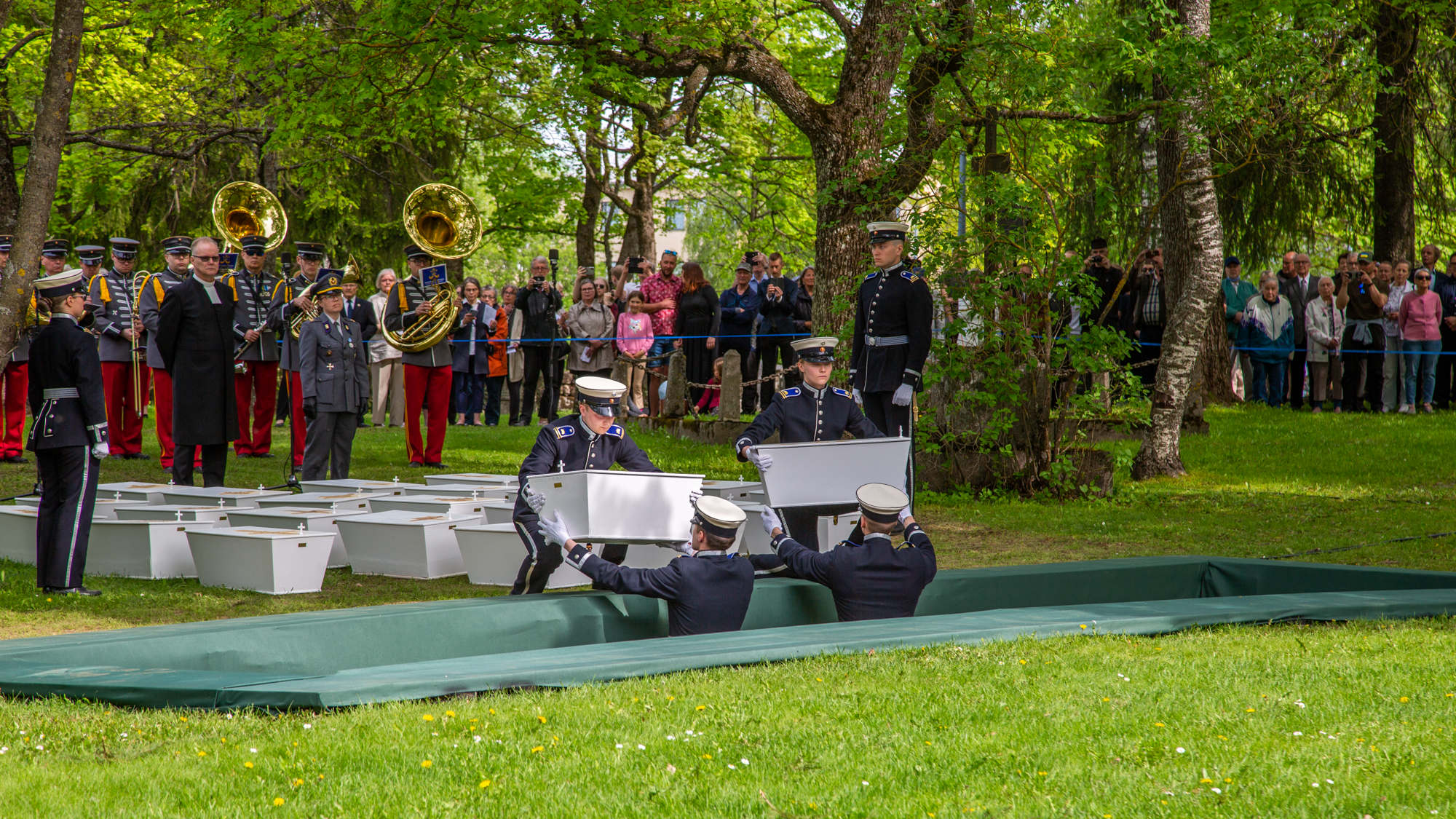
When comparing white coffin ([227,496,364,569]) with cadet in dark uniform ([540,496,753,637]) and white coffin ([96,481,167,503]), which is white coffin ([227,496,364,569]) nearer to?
white coffin ([96,481,167,503])

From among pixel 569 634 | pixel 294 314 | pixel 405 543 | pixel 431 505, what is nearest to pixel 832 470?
pixel 569 634

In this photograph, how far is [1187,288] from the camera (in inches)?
496

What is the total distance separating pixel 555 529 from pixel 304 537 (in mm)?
2228

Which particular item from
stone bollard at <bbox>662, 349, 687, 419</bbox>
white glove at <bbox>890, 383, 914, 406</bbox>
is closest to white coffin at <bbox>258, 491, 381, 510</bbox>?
white glove at <bbox>890, 383, 914, 406</bbox>

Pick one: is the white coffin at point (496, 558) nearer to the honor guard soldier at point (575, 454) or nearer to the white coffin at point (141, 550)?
the honor guard soldier at point (575, 454)

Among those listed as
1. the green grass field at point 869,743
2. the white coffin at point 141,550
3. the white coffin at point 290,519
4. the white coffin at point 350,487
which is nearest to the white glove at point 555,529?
the green grass field at point 869,743

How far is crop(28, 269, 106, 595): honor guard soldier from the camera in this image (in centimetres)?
757

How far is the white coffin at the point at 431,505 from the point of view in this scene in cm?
884

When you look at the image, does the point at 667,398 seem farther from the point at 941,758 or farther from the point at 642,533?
the point at 941,758

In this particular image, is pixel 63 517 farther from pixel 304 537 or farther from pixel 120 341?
pixel 120 341

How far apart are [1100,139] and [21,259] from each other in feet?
51.4

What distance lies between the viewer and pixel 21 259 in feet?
25.9

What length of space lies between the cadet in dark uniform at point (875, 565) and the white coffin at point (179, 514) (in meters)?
4.18

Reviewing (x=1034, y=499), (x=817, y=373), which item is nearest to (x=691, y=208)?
(x=1034, y=499)
